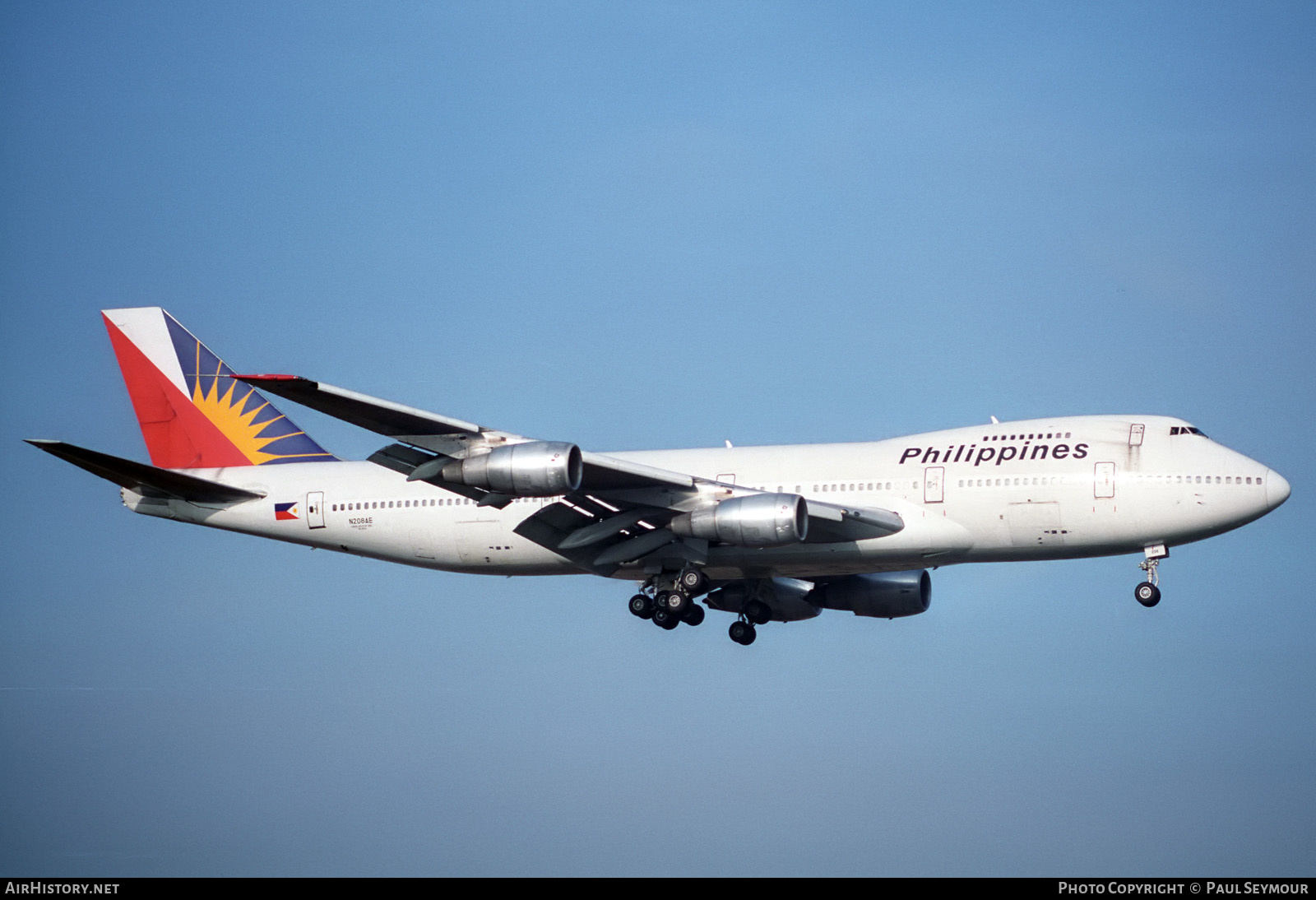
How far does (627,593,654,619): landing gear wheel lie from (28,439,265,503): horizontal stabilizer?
441 inches

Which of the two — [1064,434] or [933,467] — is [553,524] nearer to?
[933,467]

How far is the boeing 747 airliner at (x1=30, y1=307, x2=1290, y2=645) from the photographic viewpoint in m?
36.9

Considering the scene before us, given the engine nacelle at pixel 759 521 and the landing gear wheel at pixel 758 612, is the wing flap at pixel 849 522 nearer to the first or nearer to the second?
the engine nacelle at pixel 759 521

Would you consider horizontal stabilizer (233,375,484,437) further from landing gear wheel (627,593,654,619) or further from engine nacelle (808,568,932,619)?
engine nacelle (808,568,932,619)

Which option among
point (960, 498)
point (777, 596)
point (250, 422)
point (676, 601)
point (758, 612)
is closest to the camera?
point (960, 498)

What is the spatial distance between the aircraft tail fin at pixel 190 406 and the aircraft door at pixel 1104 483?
21774 millimetres

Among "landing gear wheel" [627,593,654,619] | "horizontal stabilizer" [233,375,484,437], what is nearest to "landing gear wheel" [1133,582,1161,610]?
"landing gear wheel" [627,593,654,619]

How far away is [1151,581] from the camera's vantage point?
38.1m

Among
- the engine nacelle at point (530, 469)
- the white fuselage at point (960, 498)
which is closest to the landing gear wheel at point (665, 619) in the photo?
the white fuselage at point (960, 498)

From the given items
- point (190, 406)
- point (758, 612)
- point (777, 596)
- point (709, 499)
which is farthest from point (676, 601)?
point (190, 406)

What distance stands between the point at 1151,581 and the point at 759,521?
9795 millimetres

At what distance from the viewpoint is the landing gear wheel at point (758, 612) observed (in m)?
45.4

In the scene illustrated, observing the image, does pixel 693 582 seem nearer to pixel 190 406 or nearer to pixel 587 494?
pixel 587 494

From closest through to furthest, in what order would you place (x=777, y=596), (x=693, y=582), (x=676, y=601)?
(x=693, y=582), (x=676, y=601), (x=777, y=596)
